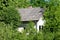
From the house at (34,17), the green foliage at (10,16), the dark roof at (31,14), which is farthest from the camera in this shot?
the dark roof at (31,14)

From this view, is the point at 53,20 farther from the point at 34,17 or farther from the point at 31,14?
the point at 31,14

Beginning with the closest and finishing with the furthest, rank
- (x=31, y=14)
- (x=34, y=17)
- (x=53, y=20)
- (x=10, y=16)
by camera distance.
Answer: (x=53, y=20)
(x=10, y=16)
(x=34, y=17)
(x=31, y=14)

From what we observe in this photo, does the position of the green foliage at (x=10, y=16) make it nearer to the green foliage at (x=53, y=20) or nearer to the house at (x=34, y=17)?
the house at (x=34, y=17)

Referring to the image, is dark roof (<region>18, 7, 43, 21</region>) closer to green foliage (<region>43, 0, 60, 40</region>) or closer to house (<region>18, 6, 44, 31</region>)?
house (<region>18, 6, 44, 31</region>)

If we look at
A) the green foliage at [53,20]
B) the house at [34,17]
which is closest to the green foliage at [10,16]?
the house at [34,17]

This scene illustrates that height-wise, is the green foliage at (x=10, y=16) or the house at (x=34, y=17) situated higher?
the green foliage at (x=10, y=16)

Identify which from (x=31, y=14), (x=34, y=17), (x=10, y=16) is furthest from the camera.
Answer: (x=31, y=14)

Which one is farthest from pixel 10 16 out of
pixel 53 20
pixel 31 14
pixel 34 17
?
pixel 53 20

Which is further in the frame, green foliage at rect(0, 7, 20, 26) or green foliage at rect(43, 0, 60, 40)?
green foliage at rect(0, 7, 20, 26)

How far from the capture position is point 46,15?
18.5 m

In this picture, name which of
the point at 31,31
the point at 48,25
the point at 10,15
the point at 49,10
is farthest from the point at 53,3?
the point at 10,15

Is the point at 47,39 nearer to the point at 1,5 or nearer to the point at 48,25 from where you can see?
the point at 48,25

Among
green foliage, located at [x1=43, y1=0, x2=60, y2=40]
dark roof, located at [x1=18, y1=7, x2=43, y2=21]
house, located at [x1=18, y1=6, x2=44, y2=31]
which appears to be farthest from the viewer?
dark roof, located at [x1=18, y1=7, x2=43, y2=21]

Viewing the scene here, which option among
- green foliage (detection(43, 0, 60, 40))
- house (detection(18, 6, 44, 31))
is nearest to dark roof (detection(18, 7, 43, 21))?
house (detection(18, 6, 44, 31))
